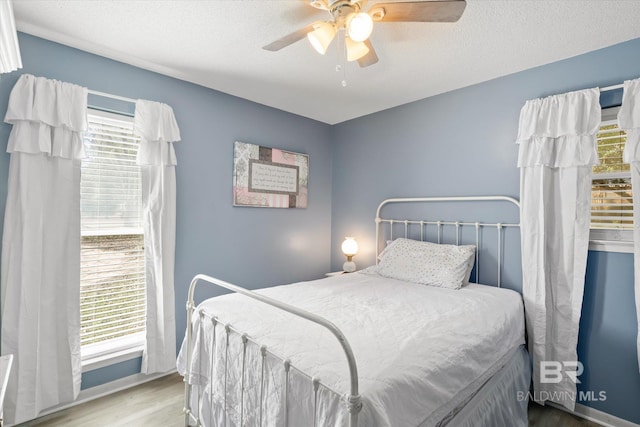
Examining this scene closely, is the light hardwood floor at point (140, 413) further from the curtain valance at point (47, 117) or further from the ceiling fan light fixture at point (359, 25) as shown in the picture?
the ceiling fan light fixture at point (359, 25)

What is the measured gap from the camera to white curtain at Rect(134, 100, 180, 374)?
7.71 feet

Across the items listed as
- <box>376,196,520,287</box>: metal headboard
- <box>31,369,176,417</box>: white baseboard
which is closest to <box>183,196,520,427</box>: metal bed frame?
<box>376,196,520,287</box>: metal headboard

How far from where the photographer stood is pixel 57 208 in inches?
79.4

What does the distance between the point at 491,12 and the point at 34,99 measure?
8.87ft

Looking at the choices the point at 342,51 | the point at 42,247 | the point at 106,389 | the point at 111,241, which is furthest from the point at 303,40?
the point at 106,389

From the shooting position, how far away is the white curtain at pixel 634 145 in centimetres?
186

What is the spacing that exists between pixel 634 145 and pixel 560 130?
39cm

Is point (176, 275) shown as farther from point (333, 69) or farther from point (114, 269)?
point (333, 69)

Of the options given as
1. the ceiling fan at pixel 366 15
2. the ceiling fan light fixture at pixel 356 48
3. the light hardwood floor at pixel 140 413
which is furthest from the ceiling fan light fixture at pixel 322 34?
the light hardwood floor at pixel 140 413

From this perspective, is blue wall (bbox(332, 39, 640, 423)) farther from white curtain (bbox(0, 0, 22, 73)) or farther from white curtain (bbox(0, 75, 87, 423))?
white curtain (bbox(0, 0, 22, 73))

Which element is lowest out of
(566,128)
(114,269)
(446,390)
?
(446,390)

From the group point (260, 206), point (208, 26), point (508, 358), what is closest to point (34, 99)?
point (208, 26)

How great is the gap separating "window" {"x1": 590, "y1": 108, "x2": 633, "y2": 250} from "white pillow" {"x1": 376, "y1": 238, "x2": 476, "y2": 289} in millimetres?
816

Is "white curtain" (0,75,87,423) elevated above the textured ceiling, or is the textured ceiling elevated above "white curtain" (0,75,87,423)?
the textured ceiling
